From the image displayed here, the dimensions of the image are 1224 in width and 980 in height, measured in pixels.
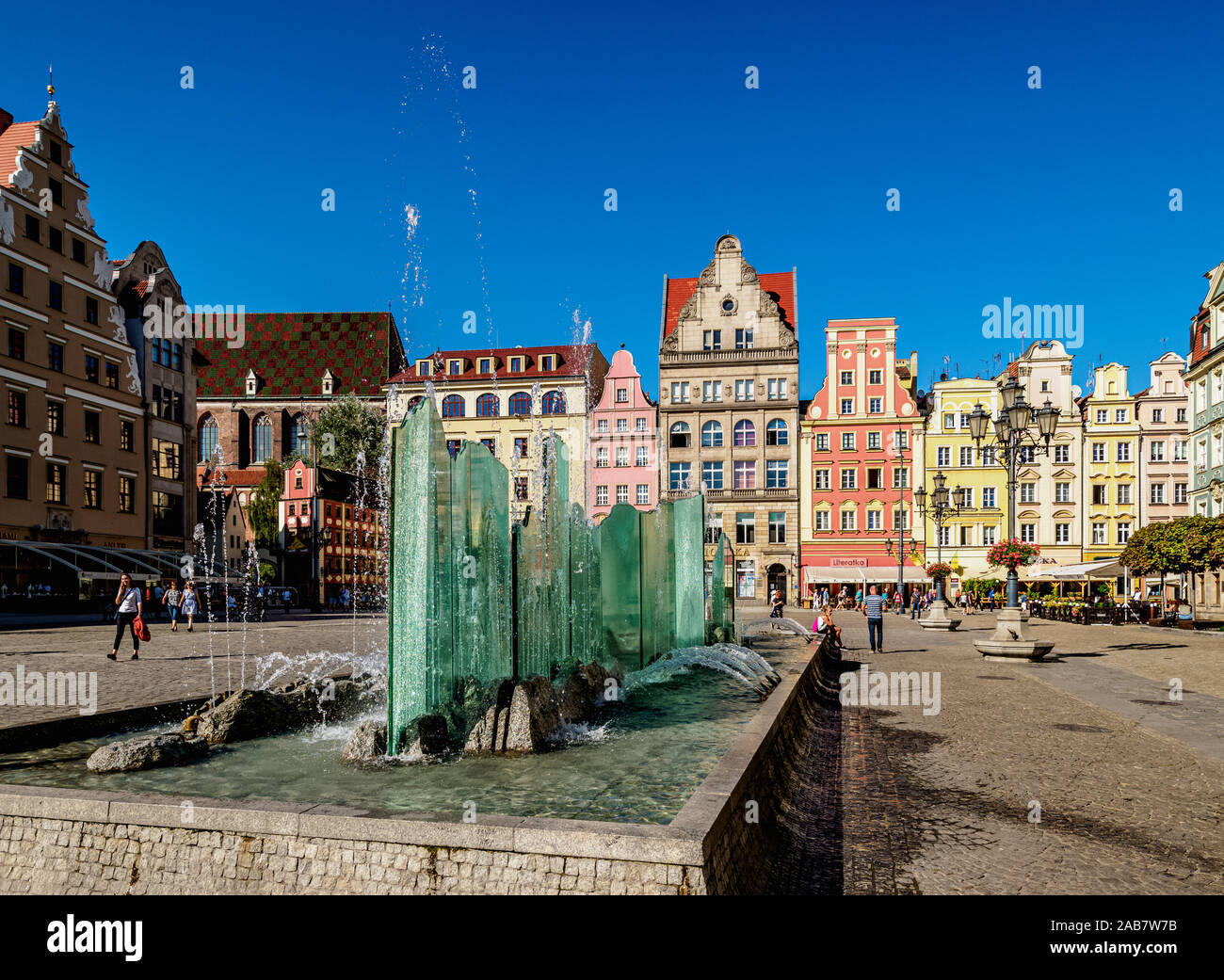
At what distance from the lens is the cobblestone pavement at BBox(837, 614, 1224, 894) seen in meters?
5.73

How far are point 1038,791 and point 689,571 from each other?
10255mm

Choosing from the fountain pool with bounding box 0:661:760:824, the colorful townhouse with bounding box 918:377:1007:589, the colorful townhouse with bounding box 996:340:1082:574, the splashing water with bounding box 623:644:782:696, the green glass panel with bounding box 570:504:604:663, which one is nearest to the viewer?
the fountain pool with bounding box 0:661:760:824

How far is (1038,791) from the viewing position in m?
7.77

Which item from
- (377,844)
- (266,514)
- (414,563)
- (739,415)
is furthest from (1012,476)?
(266,514)

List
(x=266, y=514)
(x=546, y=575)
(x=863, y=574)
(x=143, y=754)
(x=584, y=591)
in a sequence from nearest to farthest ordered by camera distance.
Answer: (x=143, y=754)
(x=546, y=575)
(x=584, y=591)
(x=863, y=574)
(x=266, y=514)

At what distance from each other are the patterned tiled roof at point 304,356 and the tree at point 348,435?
9775mm

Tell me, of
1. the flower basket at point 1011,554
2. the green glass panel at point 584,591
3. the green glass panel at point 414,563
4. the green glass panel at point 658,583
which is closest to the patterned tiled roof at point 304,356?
the flower basket at point 1011,554

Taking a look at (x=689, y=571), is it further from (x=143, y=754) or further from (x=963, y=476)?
(x=963, y=476)

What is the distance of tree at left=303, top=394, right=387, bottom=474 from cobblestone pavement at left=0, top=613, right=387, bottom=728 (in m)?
44.1

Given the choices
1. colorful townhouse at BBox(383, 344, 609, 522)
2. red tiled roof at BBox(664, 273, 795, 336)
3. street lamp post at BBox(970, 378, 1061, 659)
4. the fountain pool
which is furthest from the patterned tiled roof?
the fountain pool

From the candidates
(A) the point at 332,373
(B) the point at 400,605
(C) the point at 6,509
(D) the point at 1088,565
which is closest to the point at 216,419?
(A) the point at 332,373

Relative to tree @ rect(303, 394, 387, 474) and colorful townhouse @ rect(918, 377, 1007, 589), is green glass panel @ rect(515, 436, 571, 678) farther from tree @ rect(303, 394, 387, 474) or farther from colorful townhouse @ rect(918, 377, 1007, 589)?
tree @ rect(303, 394, 387, 474)
